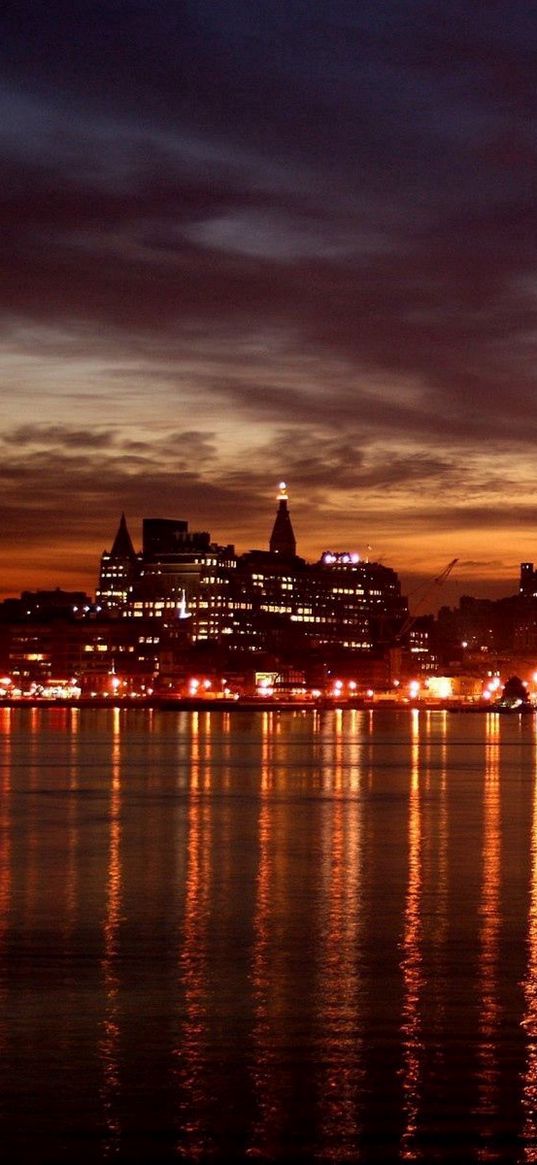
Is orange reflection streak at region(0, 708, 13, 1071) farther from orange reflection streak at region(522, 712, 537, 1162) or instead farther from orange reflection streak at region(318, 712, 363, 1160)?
orange reflection streak at region(522, 712, 537, 1162)

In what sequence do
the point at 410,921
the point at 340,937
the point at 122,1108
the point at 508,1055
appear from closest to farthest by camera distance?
the point at 122,1108 → the point at 508,1055 → the point at 340,937 → the point at 410,921

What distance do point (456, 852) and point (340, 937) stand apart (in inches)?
614

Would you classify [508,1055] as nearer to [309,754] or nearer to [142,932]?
[142,932]

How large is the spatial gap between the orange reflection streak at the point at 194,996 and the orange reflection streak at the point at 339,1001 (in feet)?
4.19

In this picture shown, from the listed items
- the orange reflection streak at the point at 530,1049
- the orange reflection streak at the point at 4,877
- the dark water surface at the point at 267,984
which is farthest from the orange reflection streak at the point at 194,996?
the orange reflection streak at the point at 530,1049

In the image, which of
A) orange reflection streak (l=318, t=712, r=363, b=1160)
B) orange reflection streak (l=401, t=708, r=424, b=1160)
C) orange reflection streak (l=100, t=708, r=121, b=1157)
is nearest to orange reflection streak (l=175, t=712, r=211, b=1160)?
orange reflection streak (l=100, t=708, r=121, b=1157)

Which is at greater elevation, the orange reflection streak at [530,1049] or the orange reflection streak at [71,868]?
the orange reflection streak at [71,868]

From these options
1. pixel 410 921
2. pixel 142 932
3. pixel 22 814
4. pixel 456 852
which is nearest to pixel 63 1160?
pixel 142 932

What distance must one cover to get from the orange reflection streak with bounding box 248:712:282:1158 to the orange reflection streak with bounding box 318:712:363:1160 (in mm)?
535

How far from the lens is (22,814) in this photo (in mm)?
56062

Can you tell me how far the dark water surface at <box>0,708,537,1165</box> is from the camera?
57.0 feet

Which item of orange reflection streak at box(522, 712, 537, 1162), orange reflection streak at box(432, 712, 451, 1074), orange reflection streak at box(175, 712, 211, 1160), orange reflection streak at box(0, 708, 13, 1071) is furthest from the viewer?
orange reflection streak at box(0, 708, 13, 1071)

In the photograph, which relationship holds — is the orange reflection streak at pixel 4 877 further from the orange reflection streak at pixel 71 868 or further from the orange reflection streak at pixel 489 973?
the orange reflection streak at pixel 489 973

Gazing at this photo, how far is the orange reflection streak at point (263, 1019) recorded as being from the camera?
17.2m
